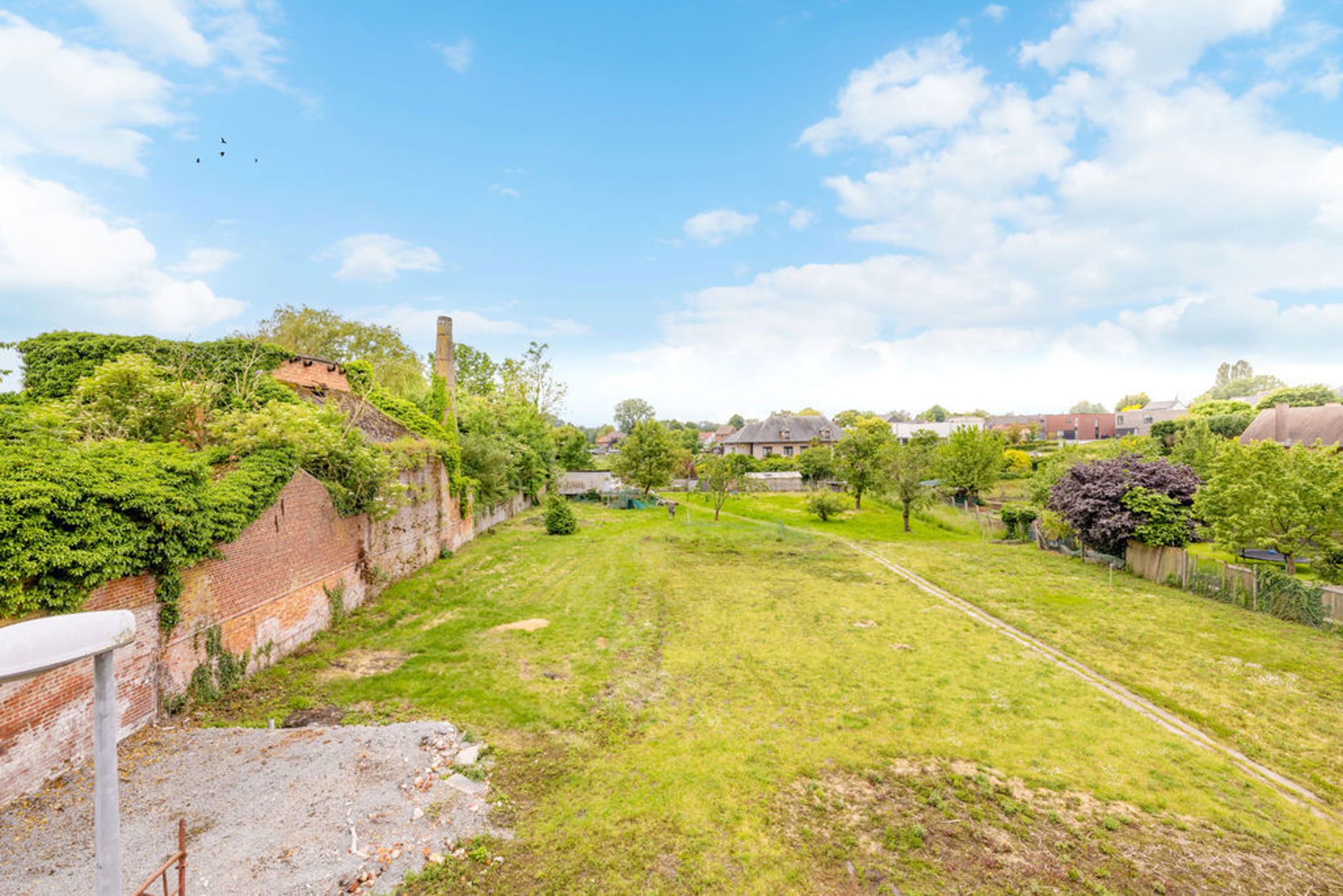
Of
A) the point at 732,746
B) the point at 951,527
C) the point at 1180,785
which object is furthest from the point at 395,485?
the point at 951,527

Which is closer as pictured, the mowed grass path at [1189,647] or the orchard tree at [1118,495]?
the mowed grass path at [1189,647]

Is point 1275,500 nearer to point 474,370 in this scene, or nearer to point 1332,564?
point 1332,564

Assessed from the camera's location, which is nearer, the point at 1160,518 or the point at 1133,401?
the point at 1160,518

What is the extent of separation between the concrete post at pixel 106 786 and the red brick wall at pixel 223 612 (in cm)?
368

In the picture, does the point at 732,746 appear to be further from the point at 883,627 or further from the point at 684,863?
the point at 883,627

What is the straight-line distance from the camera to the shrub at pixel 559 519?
26.5 metres

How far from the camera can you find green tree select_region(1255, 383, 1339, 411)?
63.2 m

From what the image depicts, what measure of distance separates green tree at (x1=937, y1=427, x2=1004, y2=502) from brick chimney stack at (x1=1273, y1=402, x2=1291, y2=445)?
62.9 ft

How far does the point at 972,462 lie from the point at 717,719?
34940mm

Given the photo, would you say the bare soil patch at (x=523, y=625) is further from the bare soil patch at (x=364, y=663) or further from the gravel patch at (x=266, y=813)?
the gravel patch at (x=266, y=813)

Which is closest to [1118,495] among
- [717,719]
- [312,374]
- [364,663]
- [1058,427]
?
[717,719]

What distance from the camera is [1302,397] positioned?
64.1 meters

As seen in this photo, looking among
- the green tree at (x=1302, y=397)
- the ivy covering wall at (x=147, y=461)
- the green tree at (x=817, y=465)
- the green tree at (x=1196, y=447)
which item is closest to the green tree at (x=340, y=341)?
the ivy covering wall at (x=147, y=461)

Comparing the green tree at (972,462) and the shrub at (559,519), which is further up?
the green tree at (972,462)
